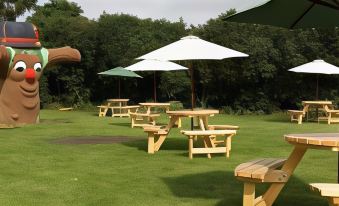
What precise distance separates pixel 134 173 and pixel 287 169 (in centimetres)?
316

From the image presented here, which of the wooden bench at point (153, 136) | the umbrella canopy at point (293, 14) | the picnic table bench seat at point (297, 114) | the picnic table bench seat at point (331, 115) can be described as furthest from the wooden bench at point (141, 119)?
the umbrella canopy at point (293, 14)

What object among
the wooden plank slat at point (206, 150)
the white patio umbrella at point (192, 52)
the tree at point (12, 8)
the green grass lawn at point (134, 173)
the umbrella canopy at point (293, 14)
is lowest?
the green grass lawn at point (134, 173)

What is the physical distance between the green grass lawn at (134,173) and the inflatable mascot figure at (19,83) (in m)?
4.15

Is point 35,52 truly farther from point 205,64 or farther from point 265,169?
point 265,169

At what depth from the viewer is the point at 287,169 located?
507 centimetres

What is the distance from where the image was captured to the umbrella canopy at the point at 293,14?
5.07m

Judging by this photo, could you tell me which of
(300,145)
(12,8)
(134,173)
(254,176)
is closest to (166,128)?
(134,173)

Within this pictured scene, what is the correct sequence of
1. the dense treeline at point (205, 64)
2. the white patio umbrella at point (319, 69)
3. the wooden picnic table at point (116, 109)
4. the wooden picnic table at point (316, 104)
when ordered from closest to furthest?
the white patio umbrella at point (319, 69)
the wooden picnic table at point (316, 104)
the wooden picnic table at point (116, 109)
the dense treeline at point (205, 64)

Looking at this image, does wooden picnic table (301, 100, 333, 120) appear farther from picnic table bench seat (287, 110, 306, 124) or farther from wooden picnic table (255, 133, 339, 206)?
wooden picnic table (255, 133, 339, 206)

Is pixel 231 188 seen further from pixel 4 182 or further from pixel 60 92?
pixel 60 92

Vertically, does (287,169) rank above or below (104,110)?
above

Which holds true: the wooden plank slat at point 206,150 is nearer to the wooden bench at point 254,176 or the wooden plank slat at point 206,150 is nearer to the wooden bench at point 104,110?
the wooden bench at point 254,176

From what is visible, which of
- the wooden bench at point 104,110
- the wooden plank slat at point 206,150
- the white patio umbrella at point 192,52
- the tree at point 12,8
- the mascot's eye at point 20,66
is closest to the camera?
the wooden plank slat at point 206,150

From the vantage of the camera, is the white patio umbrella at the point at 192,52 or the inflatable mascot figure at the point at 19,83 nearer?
the white patio umbrella at the point at 192,52
